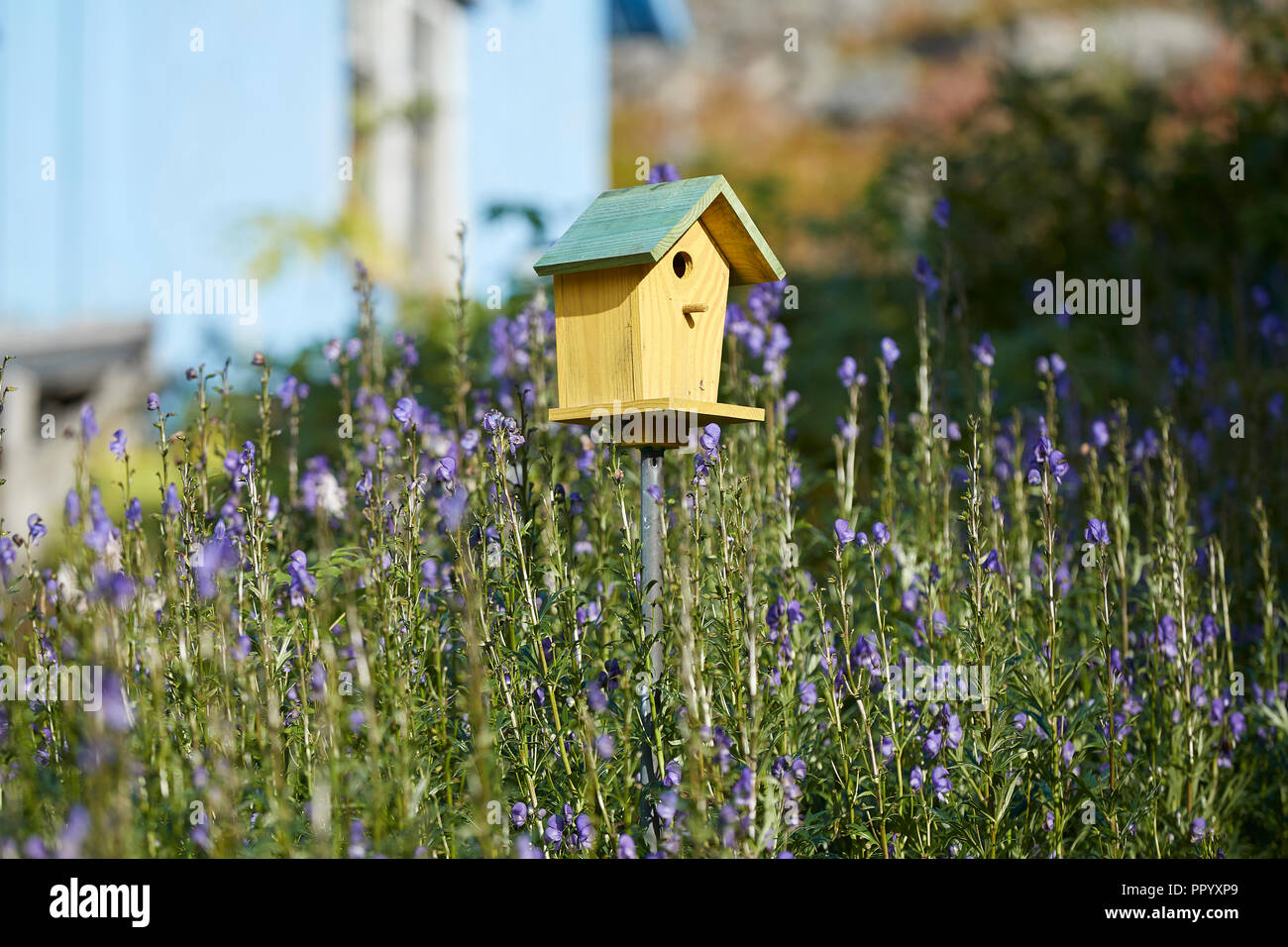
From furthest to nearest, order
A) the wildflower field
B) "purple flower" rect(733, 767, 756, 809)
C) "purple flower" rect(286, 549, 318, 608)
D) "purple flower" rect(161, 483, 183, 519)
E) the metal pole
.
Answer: "purple flower" rect(161, 483, 183, 519), the metal pole, "purple flower" rect(286, 549, 318, 608), the wildflower field, "purple flower" rect(733, 767, 756, 809)

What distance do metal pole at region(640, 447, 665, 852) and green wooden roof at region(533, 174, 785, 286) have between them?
518 millimetres

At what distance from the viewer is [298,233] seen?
31.9 ft

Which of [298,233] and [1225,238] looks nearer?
[1225,238]

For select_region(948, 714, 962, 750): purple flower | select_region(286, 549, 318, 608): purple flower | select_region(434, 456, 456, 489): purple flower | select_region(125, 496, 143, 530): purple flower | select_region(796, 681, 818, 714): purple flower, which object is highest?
select_region(434, 456, 456, 489): purple flower

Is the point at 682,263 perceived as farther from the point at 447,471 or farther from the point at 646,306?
the point at 447,471

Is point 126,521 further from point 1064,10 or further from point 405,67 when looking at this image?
point 1064,10

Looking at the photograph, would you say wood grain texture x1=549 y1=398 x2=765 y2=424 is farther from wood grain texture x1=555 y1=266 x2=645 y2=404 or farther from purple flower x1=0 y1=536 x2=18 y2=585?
purple flower x1=0 y1=536 x2=18 y2=585

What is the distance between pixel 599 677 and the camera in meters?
2.98

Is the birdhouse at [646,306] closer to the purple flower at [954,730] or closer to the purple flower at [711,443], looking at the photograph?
the purple flower at [711,443]

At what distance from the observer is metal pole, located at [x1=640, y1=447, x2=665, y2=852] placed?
2.68 metres

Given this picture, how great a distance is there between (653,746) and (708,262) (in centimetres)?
136

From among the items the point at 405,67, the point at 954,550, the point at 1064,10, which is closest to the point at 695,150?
the point at 1064,10

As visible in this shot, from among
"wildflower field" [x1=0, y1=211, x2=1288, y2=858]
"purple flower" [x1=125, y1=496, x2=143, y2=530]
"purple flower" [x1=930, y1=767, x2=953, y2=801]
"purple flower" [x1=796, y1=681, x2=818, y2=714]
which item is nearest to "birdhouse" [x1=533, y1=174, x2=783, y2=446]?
"wildflower field" [x1=0, y1=211, x2=1288, y2=858]
